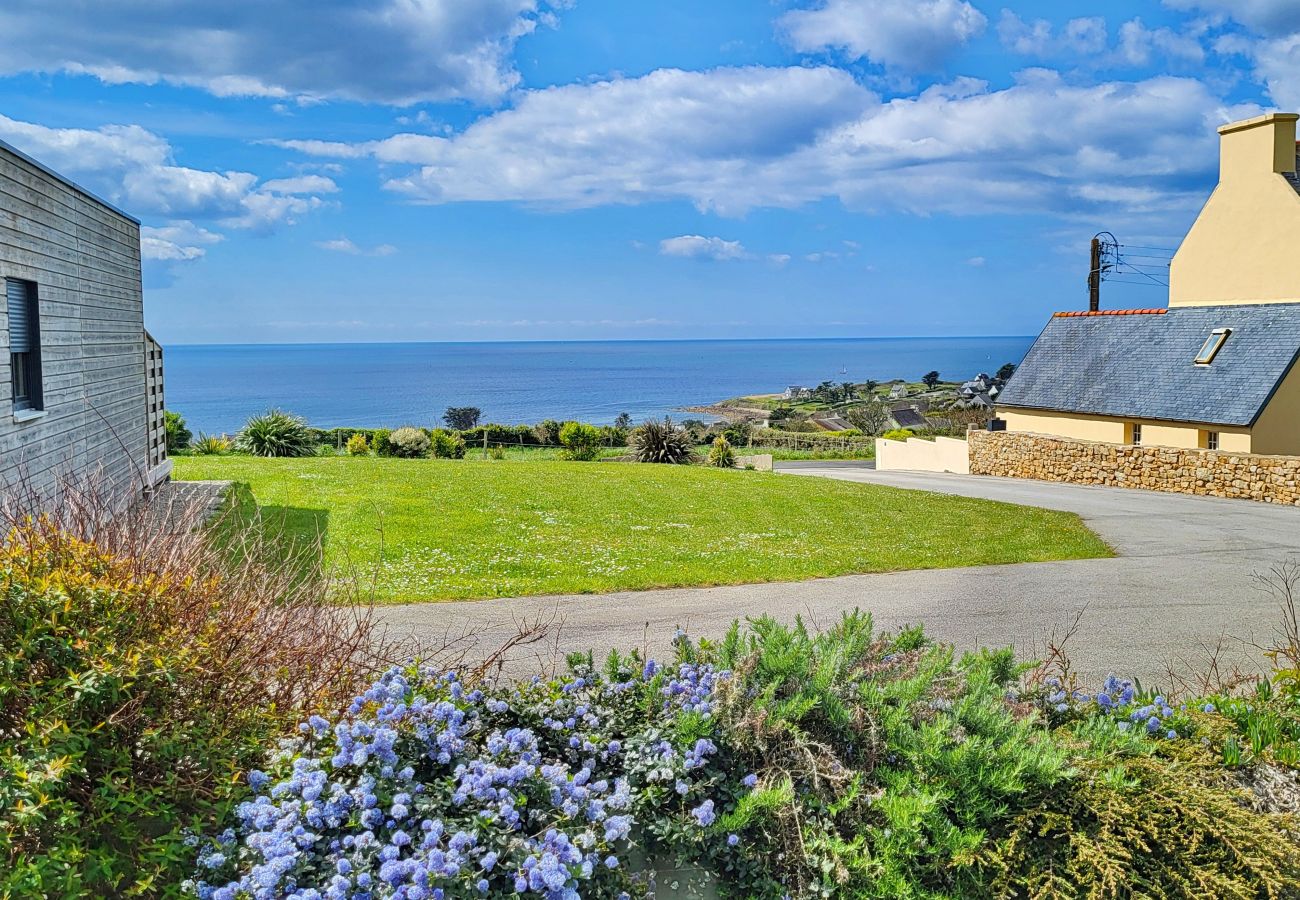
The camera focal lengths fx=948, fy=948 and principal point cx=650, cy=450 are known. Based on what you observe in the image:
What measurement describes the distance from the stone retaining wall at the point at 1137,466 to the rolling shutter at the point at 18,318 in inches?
939

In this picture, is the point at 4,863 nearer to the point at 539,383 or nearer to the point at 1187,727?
the point at 1187,727

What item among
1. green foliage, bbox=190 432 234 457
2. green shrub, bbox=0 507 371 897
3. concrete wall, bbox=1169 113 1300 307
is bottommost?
green foliage, bbox=190 432 234 457

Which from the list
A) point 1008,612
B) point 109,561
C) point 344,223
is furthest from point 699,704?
point 344,223

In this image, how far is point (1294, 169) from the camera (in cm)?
2605

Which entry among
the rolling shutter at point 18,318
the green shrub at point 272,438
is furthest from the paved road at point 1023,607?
the green shrub at point 272,438

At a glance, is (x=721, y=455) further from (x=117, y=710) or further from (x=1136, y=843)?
(x=117, y=710)

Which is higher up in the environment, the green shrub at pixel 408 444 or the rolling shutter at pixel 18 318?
the rolling shutter at pixel 18 318

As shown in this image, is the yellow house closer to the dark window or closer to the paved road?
the paved road

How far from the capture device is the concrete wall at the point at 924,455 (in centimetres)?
3216

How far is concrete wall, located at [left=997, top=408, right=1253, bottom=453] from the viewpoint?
2406 centimetres

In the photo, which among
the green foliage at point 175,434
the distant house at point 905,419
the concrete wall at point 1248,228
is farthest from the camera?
the distant house at point 905,419

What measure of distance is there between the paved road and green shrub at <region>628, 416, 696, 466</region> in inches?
644

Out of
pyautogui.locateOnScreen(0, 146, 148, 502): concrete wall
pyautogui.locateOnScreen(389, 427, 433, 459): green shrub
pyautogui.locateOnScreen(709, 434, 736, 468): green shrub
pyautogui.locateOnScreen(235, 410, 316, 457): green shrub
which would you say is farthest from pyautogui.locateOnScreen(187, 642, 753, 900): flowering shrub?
pyautogui.locateOnScreen(389, 427, 433, 459): green shrub

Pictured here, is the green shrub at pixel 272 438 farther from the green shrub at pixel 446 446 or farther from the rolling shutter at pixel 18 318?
the rolling shutter at pixel 18 318
